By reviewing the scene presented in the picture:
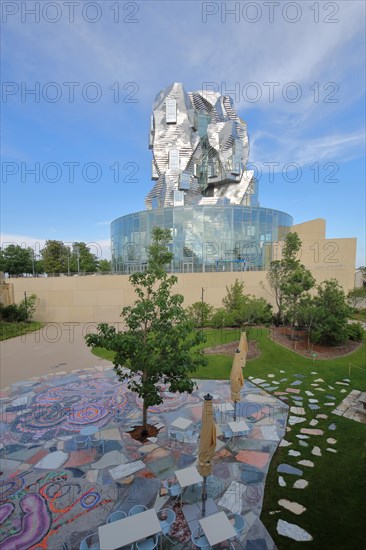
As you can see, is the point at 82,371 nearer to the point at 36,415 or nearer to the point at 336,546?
the point at 36,415

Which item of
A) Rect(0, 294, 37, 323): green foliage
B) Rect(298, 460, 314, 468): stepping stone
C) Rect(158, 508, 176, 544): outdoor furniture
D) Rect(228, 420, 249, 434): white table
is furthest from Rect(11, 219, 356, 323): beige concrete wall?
Rect(158, 508, 176, 544): outdoor furniture

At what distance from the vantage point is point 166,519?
20.1ft

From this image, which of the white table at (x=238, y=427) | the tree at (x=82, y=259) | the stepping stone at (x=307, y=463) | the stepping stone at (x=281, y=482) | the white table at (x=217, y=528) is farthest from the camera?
the tree at (x=82, y=259)

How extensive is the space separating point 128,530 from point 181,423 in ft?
14.7

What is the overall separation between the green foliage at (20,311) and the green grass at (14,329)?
1.47 metres

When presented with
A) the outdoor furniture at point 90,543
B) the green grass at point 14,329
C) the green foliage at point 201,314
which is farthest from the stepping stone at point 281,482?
the green grass at point 14,329

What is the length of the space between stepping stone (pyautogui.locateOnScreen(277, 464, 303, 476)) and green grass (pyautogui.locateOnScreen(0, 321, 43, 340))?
24469 mm

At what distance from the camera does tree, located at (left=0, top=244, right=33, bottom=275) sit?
54344 millimetres

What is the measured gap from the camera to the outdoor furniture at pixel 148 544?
5395 millimetres

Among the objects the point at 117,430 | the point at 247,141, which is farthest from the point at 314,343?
the point at 247,141

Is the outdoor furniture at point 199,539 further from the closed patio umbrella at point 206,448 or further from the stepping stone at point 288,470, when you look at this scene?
the stepping stone at point 288,470

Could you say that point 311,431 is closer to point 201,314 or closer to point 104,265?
point 201,314

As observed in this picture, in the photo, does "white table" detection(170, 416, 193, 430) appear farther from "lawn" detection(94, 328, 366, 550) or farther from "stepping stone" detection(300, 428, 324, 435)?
"stepping stone" detection(300, 428, 324, 435)

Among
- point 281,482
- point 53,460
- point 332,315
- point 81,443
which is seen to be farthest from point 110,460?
point 332,315
